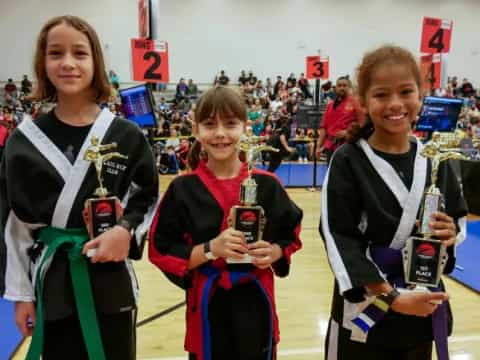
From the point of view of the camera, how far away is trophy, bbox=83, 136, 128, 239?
1.10 metres

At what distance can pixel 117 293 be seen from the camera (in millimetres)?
1215

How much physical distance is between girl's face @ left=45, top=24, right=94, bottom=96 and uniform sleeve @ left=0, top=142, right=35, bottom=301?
10.0 inches

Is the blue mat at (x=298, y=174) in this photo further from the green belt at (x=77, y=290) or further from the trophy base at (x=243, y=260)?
the green belt at (x=77, y=290)

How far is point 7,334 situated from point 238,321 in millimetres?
1696

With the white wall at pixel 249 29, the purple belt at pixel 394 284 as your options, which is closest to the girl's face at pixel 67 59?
the purple belt at pixel 394 284

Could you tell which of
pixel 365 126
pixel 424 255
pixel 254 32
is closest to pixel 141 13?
pixel 365 126

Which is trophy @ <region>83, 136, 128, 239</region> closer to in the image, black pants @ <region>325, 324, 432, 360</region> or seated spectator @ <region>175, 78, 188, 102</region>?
black pants @ <region>325, 324, 432, 360</region>

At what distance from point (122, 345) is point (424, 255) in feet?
2.78

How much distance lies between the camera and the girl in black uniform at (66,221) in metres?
1.16

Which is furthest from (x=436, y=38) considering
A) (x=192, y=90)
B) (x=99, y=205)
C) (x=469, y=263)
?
(x=192, y=90)

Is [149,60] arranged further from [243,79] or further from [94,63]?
[243,79]

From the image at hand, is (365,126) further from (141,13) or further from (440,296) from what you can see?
(141,13)

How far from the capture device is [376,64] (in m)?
1.17

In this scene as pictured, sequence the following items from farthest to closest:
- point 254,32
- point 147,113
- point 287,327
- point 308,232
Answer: point 254,32 → point 308,232 → point 147,113 → point 287,327
